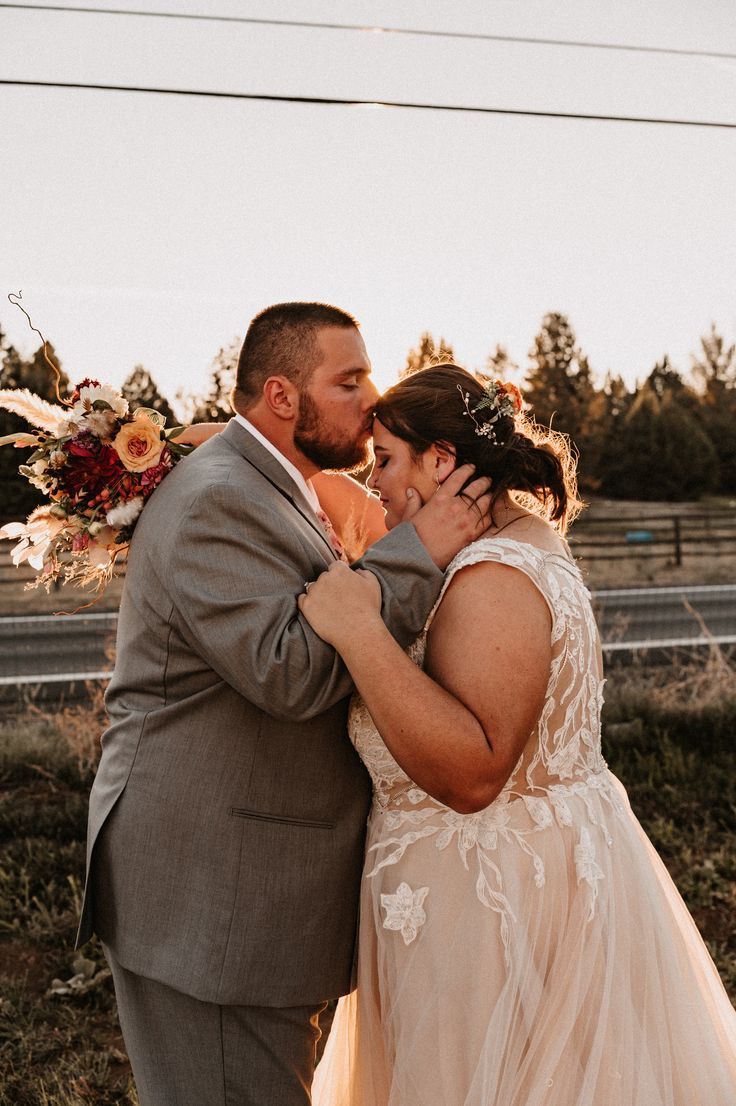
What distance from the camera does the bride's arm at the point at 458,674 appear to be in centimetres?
236

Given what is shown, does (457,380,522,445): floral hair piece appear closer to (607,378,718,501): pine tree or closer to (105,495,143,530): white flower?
(105,495,143,530): white flower

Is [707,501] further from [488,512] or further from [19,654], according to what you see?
[488,512]

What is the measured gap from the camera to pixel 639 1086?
2490mm

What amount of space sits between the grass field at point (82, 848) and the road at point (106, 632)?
116 centimetres

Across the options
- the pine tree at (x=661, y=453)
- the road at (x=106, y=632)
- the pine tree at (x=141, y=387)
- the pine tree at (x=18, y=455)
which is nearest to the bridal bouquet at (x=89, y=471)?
the road at (x=106, y=632)

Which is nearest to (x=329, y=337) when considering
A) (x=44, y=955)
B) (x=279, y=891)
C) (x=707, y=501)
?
(x=279, y=891)

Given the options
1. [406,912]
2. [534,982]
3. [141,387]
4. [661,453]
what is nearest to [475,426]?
[406,912]

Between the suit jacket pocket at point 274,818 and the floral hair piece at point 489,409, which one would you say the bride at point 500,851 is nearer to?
the floral hair piece at point 489,409

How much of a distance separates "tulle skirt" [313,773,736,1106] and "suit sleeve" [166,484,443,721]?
0.56 m

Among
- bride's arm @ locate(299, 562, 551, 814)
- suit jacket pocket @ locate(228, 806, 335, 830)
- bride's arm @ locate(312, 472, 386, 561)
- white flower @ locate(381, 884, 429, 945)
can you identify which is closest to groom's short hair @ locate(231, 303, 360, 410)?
bride's arm @ locate(299, 562, 551, 814)

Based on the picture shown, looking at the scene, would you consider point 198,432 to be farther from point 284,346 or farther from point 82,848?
point 82,848

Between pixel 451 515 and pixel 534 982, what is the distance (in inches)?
43.8

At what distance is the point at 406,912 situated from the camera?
2.59 meters

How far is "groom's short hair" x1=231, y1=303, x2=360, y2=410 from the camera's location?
2.98m
